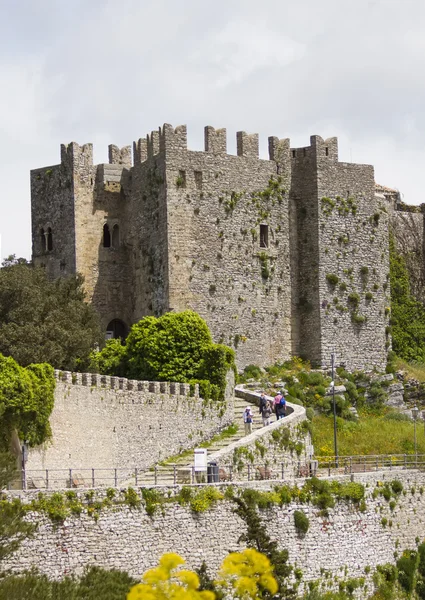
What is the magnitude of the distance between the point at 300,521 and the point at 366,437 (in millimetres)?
15059

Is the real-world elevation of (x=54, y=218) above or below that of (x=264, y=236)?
above

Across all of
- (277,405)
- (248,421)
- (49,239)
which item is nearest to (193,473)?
(248,421)

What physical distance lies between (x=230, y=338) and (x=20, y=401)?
863 inches

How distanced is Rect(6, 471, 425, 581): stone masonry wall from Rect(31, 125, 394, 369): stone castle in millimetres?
15074

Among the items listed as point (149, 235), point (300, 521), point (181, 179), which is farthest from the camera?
point (149, 235)

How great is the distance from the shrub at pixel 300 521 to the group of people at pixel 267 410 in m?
8.18

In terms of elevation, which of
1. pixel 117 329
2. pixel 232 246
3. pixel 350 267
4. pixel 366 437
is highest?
pixel 232 246

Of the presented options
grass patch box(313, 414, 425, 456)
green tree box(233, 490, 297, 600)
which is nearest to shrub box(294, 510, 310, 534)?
green tree box(233, 490, 297, 600)

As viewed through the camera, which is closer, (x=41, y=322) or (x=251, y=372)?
(x=41, y=322)

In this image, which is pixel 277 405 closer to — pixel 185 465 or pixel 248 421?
pixel 248 421

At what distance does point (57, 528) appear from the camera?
142 feet

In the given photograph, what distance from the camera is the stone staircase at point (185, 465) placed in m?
49.4

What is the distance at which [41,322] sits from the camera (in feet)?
199

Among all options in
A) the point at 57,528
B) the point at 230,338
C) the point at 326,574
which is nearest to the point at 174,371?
the point at 230,338
